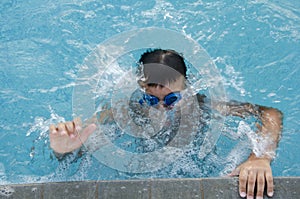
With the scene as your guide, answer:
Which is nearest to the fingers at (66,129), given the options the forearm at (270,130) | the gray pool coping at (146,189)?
the gray pool coping at (146,189)

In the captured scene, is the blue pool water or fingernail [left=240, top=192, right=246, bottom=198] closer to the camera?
fingernail [left=240, top=192, right=246, bottom=198]

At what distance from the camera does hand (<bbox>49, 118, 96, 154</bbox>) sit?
343cm

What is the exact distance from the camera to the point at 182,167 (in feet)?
12.8

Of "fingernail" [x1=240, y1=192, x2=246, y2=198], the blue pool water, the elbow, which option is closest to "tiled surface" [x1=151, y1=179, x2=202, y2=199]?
"fingernail" [x1=240, y1=192, x2=246, y2=198]

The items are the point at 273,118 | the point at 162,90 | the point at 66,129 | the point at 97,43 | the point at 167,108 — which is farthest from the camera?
the point at 97,43

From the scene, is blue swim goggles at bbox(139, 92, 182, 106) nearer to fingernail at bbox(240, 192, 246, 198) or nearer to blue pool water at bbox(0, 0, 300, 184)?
fingernail at bbox(240, 192, 246, 198)

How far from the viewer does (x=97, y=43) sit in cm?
582

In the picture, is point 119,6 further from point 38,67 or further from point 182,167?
point 182,167

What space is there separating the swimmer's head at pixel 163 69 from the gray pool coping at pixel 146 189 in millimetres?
852

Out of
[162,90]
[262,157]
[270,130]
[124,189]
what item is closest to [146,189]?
[124,189]

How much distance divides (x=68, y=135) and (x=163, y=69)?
96 cm

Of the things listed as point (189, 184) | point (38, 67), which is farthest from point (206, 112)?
point (38, 67)

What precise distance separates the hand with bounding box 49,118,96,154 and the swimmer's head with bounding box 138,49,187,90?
0.63m

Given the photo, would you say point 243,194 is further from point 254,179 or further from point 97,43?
point 97,43
